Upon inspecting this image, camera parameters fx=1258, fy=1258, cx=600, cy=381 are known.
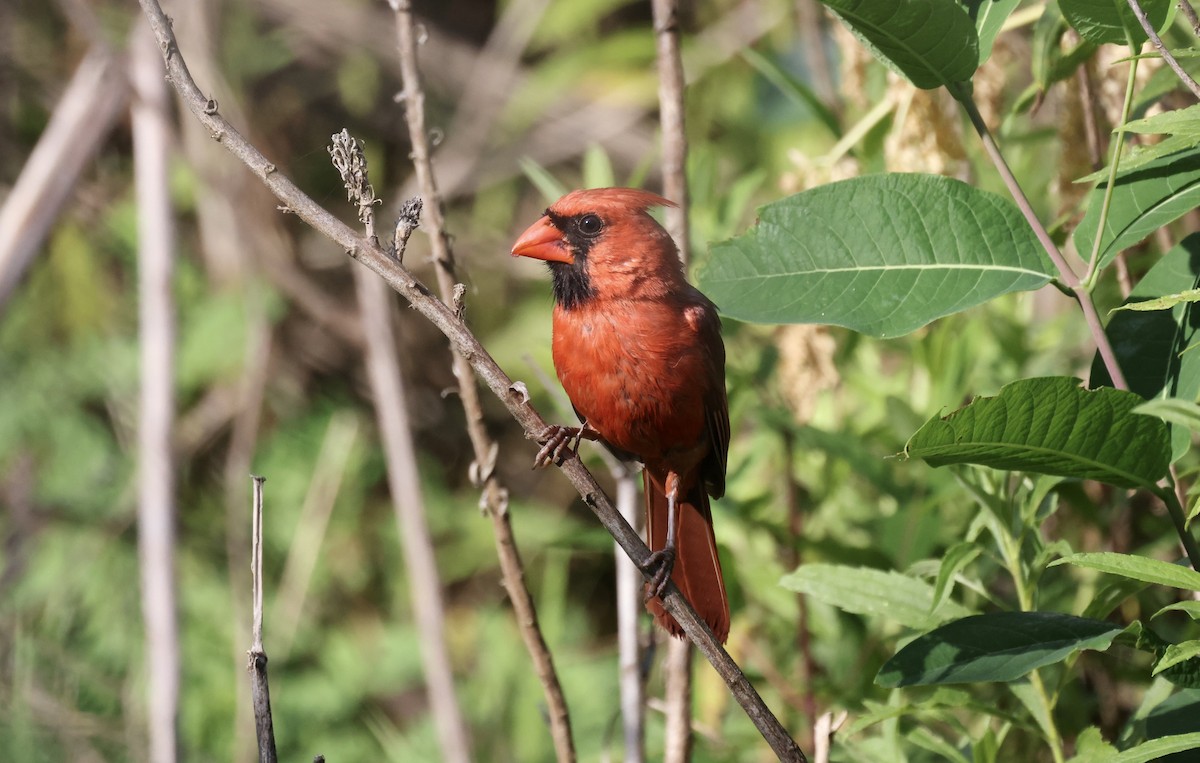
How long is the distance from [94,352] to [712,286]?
10.5 ft

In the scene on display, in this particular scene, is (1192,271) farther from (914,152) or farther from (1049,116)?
(1049,116)

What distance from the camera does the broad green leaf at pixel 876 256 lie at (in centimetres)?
149

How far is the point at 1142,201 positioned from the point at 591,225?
1.01m

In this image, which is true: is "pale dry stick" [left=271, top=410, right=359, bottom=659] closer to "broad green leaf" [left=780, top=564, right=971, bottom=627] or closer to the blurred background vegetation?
the blurred background vegetation

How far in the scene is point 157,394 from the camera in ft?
10.5

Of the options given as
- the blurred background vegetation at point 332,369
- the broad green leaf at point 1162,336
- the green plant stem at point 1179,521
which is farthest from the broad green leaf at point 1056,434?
the blurred background vegetation at point 332,369

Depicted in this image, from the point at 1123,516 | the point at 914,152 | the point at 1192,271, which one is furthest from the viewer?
the point at 1123,516

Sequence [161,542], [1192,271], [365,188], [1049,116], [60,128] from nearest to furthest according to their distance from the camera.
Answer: [365,188] → [1192,271] → [161,542] → [60,128] → [1049,116]

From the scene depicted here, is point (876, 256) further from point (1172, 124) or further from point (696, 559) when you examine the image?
point (696, 559)

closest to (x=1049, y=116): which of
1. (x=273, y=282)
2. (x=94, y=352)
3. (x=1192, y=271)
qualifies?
(x=1192, y=271)

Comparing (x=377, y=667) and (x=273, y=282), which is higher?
(x=273, y=282)

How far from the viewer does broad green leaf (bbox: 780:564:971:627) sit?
1.68 m

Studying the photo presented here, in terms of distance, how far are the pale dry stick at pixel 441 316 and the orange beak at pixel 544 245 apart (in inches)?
33.6

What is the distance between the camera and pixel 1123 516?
2289 mm
